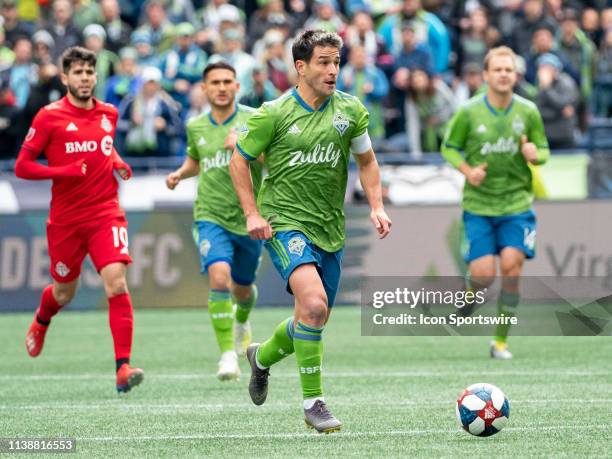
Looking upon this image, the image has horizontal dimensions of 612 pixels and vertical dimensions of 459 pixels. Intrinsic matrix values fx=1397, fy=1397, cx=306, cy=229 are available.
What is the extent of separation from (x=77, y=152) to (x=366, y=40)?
423 inches

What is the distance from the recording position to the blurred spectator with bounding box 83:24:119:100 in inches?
831

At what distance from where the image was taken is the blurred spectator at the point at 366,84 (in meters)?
20.2

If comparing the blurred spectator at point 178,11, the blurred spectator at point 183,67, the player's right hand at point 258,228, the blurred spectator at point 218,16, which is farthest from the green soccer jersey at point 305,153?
the blurred spectator at point 178,11

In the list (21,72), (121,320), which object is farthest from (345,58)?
(121,320)

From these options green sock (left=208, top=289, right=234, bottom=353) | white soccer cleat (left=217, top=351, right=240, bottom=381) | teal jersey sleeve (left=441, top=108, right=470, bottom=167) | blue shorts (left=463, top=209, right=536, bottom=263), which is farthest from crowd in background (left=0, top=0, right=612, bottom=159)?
white soccer cleat (left=217, top=351, right=240, bottom=381)

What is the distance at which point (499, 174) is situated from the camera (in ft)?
43.1

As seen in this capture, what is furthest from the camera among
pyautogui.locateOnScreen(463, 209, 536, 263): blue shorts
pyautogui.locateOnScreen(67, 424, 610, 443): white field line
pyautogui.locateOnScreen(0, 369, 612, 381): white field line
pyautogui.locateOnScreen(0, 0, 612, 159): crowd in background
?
pyautogui.locateOnScreen(0, 0, 612, 159): crowd in background

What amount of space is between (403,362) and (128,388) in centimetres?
328

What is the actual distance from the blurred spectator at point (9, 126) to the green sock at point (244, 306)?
8.16 m

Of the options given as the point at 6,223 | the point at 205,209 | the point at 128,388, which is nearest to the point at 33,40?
the point at 6,223

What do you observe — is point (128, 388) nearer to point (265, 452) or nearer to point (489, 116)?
point (265, 452)

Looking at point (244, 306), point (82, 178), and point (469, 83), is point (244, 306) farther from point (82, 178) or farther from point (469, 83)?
point (469, 83)

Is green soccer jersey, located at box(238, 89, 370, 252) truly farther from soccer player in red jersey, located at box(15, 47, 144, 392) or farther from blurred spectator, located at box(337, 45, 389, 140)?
blurred spectator, located at box(337, 45, 389, 140)

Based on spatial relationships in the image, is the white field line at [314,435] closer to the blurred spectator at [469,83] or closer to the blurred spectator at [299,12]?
the blurred spectator at [469,83]
